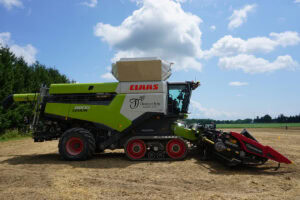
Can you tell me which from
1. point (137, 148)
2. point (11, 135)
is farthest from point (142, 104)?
point (11, 135)

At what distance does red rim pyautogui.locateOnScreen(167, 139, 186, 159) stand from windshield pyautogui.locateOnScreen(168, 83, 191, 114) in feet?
4.02

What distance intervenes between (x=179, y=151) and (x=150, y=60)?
3.49m

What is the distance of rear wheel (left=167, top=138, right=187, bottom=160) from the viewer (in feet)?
26.5

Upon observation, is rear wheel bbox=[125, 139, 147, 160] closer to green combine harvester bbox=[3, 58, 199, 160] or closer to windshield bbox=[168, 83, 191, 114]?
green combine harvester bbox=[3, 58, 199, 160]

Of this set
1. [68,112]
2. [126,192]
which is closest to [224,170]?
[126,192]

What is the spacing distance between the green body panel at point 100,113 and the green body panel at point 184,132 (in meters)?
1.81

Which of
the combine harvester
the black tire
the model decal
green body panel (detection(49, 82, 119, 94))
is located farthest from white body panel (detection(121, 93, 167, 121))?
the black tire

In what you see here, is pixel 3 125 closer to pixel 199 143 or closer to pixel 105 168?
pixel 105 168

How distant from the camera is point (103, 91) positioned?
859 cm

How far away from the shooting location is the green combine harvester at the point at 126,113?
8211 mm

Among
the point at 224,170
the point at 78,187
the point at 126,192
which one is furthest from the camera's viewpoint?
the point at 224,170

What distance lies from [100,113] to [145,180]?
3590 millimetres

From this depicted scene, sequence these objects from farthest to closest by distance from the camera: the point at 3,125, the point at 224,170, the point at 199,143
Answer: the point at 3,125, the point at 199,143, the point at 224,170

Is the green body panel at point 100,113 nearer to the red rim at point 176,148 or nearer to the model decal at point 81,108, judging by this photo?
the model decal at point 81,108
